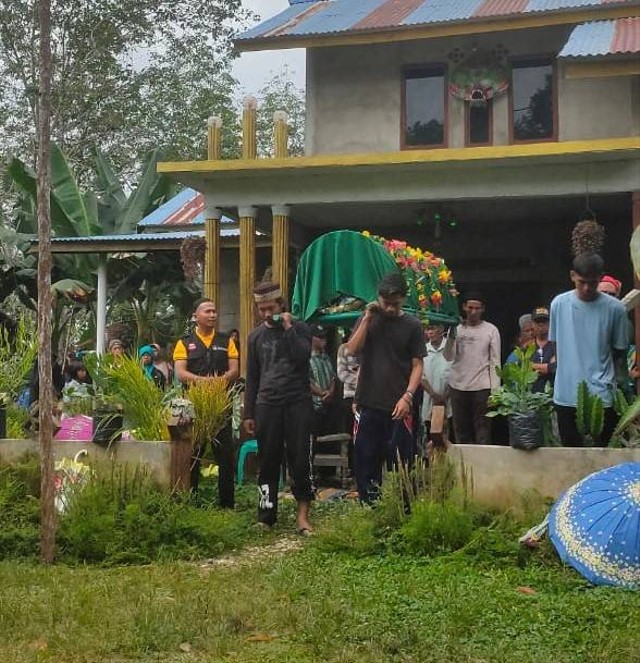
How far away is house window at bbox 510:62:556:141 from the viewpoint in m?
12.8

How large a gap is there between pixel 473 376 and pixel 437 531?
311 centimetres

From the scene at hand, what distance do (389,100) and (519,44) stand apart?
1871mm

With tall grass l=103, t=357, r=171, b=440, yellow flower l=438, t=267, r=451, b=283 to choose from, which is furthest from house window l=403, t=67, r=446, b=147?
tall grass l=103, t=357, r=171, b=440

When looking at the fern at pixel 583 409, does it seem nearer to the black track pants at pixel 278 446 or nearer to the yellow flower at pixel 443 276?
the black track pants at pixel 278 446

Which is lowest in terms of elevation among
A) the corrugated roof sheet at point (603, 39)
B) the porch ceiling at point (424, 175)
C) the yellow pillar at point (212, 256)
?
the yellow pillar at point (212, 256)

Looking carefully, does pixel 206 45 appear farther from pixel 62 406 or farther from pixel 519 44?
pixel 62 406

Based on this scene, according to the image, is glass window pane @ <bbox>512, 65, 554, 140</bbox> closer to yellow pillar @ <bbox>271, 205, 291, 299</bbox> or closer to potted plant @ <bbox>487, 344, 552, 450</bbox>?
yellow pillar @ <bbox>271, 205, 291, 299</bbox>

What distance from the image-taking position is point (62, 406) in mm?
7953

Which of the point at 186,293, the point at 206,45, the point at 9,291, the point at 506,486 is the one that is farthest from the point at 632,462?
the point at 206,45

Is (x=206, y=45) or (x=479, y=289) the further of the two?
(x=206, y=45)

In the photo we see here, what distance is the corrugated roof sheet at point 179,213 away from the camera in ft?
53.4

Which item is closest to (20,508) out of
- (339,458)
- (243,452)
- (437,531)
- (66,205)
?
(437,531)

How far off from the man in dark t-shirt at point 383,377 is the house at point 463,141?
15.2ft

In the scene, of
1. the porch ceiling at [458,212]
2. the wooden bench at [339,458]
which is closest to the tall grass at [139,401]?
the wooden bench at [339,458]
